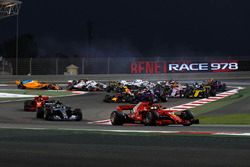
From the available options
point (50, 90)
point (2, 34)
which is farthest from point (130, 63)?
point (2, 34)

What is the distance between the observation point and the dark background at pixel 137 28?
69.2 meters

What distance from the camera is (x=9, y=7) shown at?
51.5 m

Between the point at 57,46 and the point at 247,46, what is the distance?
2498 cm

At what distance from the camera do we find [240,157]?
6.64 meters

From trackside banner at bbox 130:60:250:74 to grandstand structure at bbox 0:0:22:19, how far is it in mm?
12162

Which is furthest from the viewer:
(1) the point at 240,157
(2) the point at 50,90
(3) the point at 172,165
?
(2) the point at 50,90

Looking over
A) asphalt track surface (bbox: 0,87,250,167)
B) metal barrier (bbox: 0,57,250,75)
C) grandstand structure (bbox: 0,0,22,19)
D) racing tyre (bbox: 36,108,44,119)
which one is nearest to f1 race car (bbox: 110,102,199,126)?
racing tyre (bbox: 36,108,44,119)

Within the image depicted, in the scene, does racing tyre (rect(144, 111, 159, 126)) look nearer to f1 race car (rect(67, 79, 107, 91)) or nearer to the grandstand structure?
f1 race car (rect(67, 79, 107, 91))

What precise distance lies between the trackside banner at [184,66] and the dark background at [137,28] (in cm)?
1822

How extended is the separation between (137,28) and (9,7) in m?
25.5

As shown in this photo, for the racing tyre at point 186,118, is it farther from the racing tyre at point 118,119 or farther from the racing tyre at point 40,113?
the racing tyre at point 40,113

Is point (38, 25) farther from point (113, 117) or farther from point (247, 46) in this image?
point (113, 117)

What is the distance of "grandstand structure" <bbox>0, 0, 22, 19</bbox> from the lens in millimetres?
50219

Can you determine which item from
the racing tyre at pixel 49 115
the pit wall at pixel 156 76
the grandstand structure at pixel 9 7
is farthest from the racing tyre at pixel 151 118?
the grandstand structure at pixel 9 7
